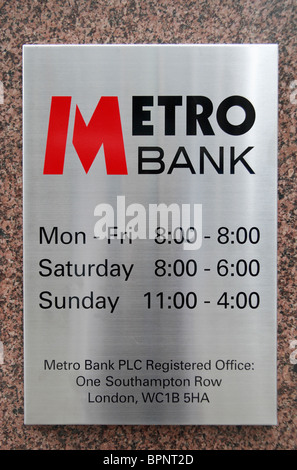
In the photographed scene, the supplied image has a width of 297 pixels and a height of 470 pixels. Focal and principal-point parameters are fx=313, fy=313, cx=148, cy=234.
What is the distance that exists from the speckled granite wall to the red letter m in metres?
0.12

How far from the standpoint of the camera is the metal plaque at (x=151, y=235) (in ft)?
2.63

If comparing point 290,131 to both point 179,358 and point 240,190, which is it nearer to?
point 240,190

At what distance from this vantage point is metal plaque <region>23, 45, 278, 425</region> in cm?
80

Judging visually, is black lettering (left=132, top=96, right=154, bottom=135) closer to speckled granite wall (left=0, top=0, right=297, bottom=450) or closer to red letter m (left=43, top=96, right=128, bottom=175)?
red letter m (left=43, top=96, right=128, bottom=175)

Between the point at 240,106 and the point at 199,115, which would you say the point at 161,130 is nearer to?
the point at 199,115

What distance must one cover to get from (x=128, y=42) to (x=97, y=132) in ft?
0.83

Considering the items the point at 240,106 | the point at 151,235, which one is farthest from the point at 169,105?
the point at 151,235

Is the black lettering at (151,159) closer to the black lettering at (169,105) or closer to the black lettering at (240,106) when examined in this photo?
the black lettering at (169,105)

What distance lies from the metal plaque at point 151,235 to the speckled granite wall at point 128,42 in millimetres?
42

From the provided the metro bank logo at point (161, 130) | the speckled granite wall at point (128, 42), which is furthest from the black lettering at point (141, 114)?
the speckled granite wall at point (128, 42)

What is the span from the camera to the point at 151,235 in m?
0.81

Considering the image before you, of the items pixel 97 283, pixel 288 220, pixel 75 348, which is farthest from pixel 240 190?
pixel 75 348

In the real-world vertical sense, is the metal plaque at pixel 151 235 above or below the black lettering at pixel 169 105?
below

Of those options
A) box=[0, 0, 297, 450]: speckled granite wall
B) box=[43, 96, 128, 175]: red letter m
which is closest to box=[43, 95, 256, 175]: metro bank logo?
box=[43, 96, 128, 175]: red letter m
